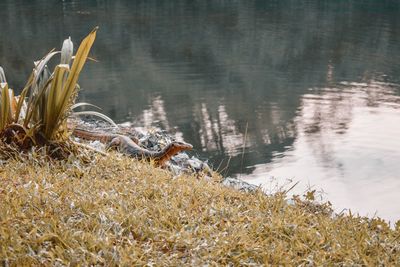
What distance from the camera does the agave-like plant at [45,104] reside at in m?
4.49

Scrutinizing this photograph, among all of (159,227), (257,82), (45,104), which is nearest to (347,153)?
(257,82)

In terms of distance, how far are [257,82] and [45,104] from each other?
29.2ft

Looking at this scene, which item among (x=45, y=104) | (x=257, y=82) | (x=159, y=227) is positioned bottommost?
(x=257, y=82)

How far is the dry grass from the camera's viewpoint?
2777 mm

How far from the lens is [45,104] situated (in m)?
4.57

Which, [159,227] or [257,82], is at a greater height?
[159,227]

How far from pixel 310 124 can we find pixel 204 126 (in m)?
1.95

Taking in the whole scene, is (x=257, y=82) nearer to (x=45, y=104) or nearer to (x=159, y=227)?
(x=45, y=104)

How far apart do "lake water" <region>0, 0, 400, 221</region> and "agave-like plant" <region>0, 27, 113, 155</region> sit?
2.60m

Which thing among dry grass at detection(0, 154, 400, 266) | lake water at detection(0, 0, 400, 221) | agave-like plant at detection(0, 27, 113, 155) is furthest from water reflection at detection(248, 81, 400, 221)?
agave-like plant at detection(0, 27, 113, 155)

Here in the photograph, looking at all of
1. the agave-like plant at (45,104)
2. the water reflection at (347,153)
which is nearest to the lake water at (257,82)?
the water reflection at (347,153)

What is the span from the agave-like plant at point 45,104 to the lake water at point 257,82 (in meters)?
2.60

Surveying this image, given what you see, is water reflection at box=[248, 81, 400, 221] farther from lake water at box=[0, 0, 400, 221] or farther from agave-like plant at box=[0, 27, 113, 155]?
agave-like plant at box=[0, 27, 113, 155]

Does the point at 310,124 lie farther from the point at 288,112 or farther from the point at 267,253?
the point at 267,253
